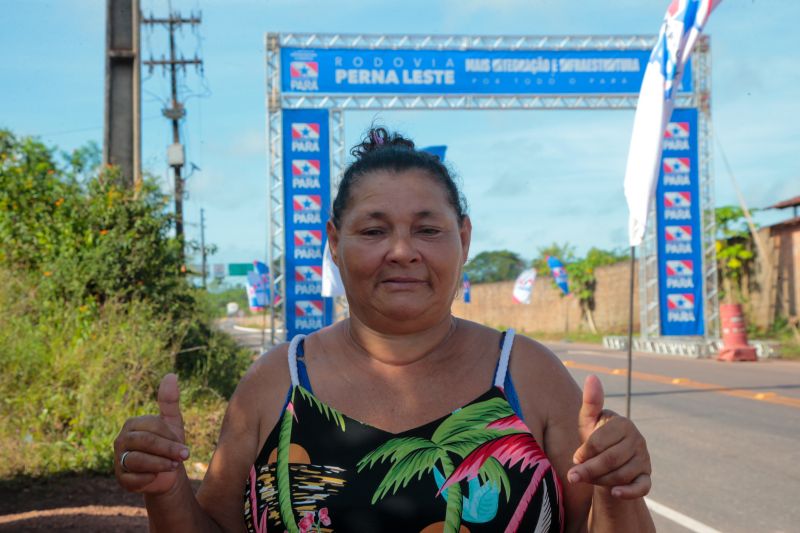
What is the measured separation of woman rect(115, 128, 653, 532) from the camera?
199 cm

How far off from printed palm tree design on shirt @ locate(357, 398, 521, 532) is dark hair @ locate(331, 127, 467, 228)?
22.5 inches

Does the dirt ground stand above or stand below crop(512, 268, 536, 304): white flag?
below

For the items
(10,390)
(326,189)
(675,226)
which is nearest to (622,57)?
(675,226)

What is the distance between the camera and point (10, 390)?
7641 mm

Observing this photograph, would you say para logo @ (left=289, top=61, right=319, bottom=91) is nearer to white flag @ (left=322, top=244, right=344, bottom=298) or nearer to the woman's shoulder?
white flag @ (left=322, top=244, right=344, bottom=298)

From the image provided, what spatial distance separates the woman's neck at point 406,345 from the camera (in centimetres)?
229

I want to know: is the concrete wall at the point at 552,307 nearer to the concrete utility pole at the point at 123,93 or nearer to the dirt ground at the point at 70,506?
the concrete utility pole at the point at 123,93

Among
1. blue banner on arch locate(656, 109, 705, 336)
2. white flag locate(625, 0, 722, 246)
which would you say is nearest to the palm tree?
white flag locate(625, 0, 722, 246)

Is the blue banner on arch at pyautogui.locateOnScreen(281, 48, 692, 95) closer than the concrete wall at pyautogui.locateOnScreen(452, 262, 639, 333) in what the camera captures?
Yes

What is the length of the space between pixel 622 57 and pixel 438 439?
18.2 m

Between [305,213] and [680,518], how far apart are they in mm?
12822

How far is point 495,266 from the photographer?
3925 inches

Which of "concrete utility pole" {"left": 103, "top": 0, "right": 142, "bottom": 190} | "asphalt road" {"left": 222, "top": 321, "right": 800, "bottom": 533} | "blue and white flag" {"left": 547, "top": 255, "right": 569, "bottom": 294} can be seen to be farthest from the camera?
"blue and white flag" {"left": 547, "top": 255, "right": 569, "bottom": 294}

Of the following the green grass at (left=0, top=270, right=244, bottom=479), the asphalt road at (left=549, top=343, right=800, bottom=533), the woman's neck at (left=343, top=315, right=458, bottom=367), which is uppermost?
the woman's neck at (left=343, top=315, right=458, bottom=367)
